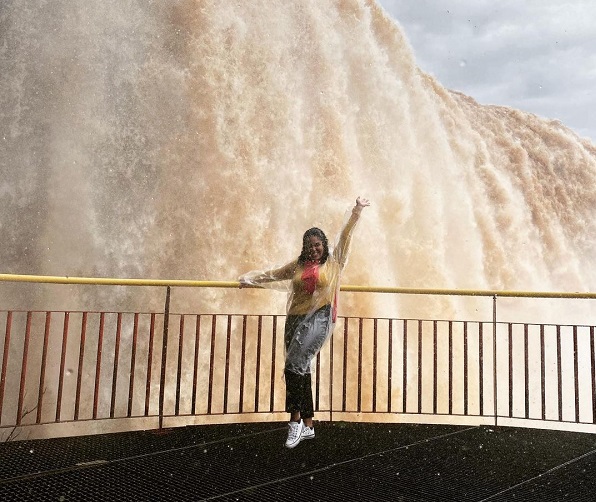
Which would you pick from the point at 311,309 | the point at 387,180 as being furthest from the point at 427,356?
the point at 311,309

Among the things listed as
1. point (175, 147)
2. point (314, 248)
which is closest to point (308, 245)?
point (314, 248)

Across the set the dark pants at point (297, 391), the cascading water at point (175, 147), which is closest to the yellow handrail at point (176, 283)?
the dark pants at point (297, 391)

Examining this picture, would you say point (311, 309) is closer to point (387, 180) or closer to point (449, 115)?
point (387, 180)

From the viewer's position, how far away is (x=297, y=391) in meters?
3.86

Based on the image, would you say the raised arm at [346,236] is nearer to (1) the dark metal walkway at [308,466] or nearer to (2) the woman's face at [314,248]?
(2) the woman's face at [314,248]

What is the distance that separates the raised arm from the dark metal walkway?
1309 millimetres

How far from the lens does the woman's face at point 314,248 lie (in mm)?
3824

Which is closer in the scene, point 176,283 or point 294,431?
point 294,431

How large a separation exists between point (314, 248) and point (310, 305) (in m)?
0.39

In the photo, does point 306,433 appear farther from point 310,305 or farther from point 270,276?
point 270,276

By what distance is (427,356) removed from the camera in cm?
1612

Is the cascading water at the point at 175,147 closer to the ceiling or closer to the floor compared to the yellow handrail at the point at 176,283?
closer to the ceiling

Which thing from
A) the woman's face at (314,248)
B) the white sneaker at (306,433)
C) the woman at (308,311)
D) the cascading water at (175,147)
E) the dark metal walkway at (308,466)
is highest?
the cascading water at (175,147)

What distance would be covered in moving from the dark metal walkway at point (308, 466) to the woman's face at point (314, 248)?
4.24ft
